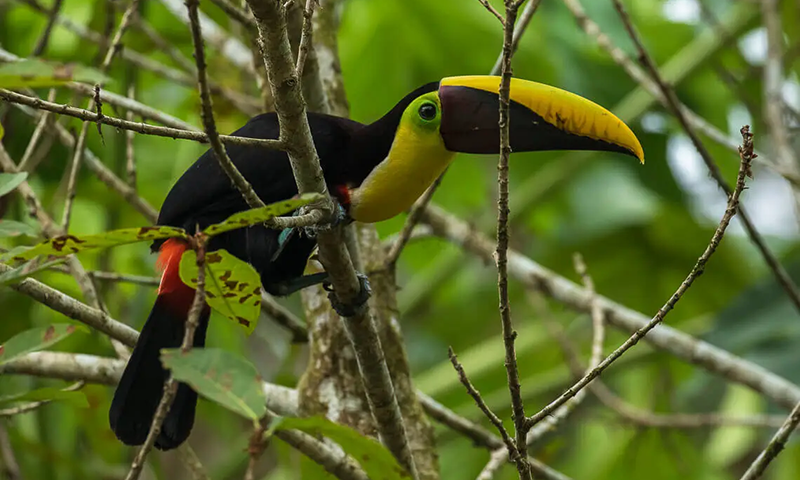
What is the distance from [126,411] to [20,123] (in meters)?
1.45

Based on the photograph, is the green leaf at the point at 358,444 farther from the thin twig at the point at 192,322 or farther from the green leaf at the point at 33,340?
the green leaf at the point at 33,340

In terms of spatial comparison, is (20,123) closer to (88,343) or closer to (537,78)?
(88,343)

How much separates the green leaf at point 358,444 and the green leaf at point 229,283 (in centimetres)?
18

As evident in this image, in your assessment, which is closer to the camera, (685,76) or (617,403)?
(617,403)

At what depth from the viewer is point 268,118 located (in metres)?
2.17

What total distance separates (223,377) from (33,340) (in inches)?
12.4

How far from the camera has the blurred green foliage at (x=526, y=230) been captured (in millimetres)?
3133

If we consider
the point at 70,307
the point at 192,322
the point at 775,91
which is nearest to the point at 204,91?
the point at 192,322

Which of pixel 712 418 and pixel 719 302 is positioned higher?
pixel 719 302

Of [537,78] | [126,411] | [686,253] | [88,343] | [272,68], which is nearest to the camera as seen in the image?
[272,68]

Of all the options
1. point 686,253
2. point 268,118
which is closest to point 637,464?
point 686,253

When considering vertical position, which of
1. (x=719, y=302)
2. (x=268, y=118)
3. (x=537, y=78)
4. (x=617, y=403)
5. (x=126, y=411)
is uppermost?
(x=537, y=78)

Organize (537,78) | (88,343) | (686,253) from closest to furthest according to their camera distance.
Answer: (88,343) < (537,78) < (686,253)

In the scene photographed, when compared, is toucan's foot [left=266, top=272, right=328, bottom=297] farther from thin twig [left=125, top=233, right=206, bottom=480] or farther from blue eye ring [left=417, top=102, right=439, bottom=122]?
thin twig [left=125, top=233, right=206, bottom=480]
